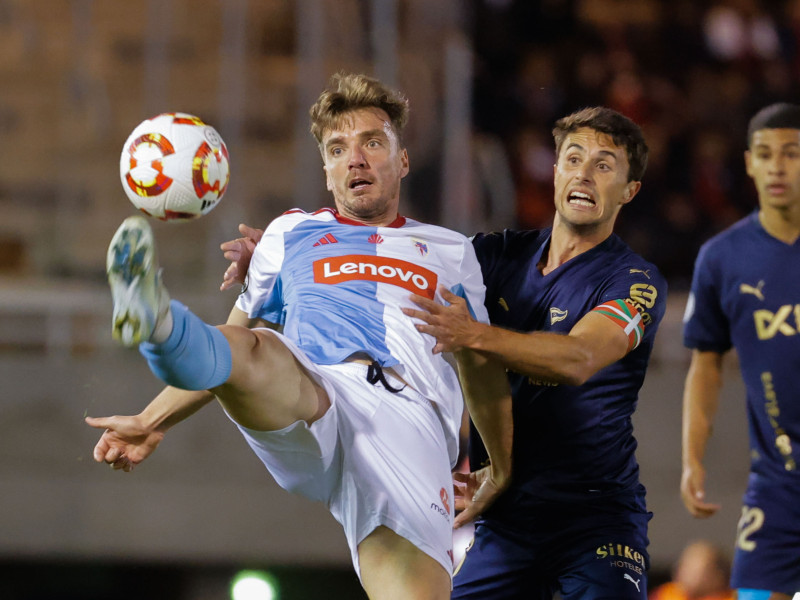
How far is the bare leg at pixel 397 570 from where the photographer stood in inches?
133

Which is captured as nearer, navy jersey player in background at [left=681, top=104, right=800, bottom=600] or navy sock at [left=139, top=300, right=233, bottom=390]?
navy sock at [left=139, top=300, right=233, bottom=390]

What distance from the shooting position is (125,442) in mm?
3471

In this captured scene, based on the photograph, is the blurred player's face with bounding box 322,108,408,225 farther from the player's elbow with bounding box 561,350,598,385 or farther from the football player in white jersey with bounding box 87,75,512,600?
the player's elbow with bounding box 561,350,598,385

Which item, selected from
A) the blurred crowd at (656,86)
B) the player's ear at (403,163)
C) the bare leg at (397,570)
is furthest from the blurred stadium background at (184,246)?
the bare leg at (397,570)

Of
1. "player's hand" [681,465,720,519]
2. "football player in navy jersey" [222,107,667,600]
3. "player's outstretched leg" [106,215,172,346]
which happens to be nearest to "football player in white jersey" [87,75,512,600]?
"player's outstretched leg" [106,215,172,346]

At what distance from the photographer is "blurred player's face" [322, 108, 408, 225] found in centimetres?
386

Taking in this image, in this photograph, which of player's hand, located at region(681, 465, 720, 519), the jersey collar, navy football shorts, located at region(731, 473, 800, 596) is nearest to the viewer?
the jersey collar

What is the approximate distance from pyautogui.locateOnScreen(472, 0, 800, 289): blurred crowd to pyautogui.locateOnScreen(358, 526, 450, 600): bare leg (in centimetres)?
524

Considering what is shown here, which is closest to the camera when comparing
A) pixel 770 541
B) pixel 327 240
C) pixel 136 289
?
pixel 136 289

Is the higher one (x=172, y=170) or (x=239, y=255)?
(x=172, y=170)

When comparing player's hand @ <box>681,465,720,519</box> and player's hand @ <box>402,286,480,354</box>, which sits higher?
player's hand @ <box>402,286,480,354</box>

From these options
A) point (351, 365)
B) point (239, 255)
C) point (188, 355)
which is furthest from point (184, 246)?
point (188, 355)

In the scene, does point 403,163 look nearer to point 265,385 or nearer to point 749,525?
point 265,385

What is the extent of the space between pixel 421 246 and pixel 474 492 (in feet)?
3.03
